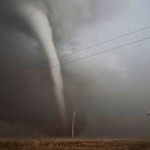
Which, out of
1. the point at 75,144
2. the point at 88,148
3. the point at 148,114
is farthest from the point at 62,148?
the point at 148,114

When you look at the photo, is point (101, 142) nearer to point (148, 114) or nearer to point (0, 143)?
point (0, 143)

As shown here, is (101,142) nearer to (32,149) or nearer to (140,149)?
(140,149)

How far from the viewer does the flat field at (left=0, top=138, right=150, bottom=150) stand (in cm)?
5178

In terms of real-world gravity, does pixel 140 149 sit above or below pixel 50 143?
below

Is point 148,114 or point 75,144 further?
point 148,114

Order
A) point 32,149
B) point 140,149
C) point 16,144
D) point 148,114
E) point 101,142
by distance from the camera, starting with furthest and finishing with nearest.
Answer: point 148,114 → point 16,144 → point 32,149 → point 101,142 → point 140,149

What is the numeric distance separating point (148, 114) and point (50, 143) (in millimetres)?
114476

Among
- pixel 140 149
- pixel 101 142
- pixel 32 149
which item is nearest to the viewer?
pixel 140 149

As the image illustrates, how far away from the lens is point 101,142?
181ft

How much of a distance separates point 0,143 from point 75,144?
86.1 feet

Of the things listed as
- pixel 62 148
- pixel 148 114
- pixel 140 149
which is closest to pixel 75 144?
pixel 62 148

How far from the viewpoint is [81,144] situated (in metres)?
56.0

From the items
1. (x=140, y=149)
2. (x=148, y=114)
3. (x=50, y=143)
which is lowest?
(x=140, y=149)

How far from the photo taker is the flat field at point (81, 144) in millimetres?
51781
